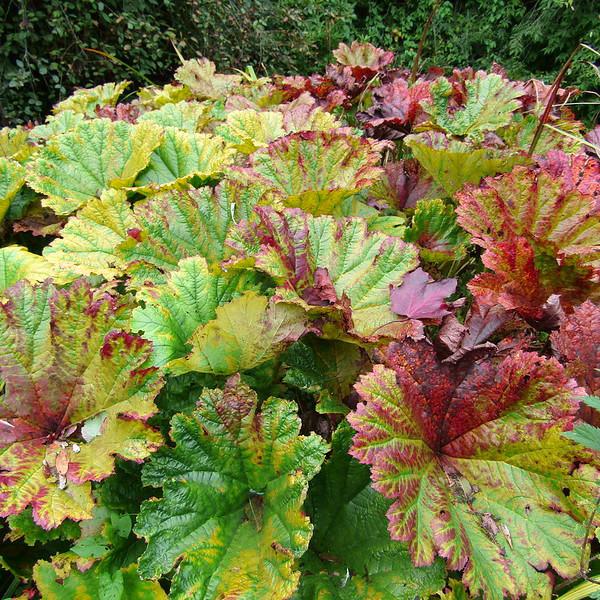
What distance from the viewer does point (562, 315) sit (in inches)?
36.4

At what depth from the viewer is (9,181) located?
4.65 ft

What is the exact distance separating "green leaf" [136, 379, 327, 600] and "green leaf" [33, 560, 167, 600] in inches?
4.6

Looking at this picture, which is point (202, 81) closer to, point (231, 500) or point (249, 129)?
point (249, 129)

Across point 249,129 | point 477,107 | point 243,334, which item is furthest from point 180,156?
point 477,107

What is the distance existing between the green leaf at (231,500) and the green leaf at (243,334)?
0.06 m

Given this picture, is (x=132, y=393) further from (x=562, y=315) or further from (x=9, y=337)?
(x=562, y=315)

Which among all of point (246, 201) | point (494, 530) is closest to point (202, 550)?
point (494, 530)

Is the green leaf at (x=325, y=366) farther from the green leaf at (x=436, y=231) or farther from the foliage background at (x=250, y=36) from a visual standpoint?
the foliage background at (x=250, y=36)

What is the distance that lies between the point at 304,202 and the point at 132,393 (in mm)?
554

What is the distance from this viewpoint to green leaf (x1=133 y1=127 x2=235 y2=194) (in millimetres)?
1448

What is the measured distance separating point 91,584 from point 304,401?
45cm

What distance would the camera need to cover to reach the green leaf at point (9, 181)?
4.58ft

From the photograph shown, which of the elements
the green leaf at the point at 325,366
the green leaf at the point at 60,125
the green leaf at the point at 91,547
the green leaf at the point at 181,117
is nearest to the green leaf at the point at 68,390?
the green leaf at the point at 91,547

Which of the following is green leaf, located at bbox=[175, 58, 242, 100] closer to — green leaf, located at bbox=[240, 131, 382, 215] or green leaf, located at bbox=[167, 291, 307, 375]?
green leaf, located at bbox=[240, 131, 382, 215]
